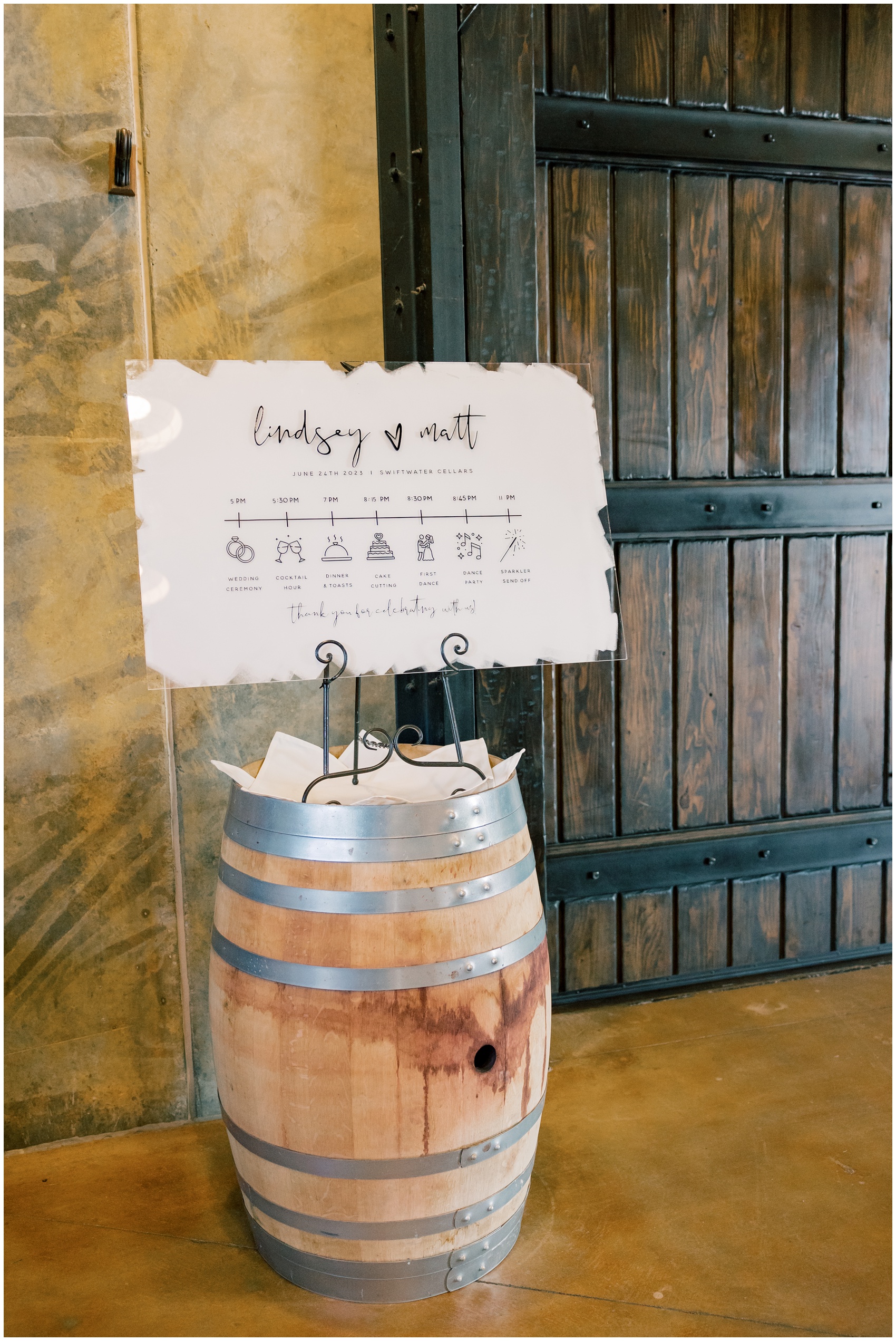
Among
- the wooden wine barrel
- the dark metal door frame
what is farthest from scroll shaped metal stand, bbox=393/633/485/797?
the dark metal door frame

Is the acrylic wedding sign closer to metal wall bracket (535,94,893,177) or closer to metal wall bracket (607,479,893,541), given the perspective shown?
metal wall bracket (607,479,893,541)

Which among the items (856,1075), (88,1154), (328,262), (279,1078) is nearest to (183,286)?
(328,262)

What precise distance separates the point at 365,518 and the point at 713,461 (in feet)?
4.35

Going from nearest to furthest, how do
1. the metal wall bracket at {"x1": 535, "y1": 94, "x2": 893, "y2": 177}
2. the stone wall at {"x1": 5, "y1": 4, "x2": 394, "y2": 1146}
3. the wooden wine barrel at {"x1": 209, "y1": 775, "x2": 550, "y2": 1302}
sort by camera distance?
1. the wooden wine barrel at {"x1": 209, "y1": 775, "x2": 550, "y2": 1302}
2. the stone wall at {"x1": 5, "y1": 4, "x2": 394, "y2": 1146}
3. the metal wall bracket at {"x1": 535, "y1": 94, "x2": 893, "y2": 177}

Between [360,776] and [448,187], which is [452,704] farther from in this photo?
[448,187]

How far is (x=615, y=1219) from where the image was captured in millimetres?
1857

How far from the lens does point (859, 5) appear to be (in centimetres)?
261

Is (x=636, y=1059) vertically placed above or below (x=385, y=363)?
below

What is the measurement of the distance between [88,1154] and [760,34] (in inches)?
127

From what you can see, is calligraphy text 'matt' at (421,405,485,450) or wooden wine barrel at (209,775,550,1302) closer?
wooden wine barrel at (209,775,550,1302)

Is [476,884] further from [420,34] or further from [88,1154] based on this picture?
[420,34]

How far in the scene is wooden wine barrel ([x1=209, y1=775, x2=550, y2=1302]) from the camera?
151cm

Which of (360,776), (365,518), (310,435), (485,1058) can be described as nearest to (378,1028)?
(485,1058)

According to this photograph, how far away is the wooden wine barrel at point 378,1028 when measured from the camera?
1.51 meters
